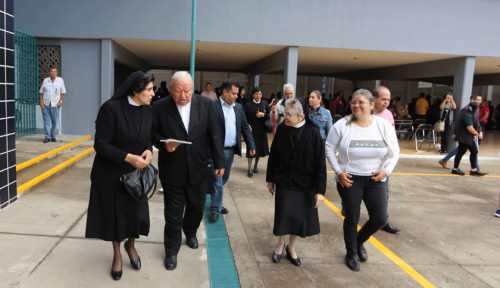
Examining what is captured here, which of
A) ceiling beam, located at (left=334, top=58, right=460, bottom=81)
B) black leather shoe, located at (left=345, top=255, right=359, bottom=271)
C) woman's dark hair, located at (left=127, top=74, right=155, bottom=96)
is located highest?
ceiling beam, located at (left=334, top=58, right=460, bottom=81)

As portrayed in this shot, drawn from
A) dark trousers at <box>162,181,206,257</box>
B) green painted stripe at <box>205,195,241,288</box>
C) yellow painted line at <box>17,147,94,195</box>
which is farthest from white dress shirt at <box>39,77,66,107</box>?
dark trousers at <box>162,181,206,257</box>

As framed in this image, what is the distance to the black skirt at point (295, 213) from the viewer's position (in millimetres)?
3457

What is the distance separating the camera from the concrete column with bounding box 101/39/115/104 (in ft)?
31.3

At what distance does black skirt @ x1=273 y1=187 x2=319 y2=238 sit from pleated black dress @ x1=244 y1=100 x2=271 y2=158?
3.71 meters

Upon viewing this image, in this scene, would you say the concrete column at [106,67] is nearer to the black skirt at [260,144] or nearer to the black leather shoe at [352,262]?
the black skirt at [260,144]

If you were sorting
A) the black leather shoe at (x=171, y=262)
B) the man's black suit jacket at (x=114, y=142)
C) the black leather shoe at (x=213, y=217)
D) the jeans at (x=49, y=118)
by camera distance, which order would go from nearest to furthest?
the man's black suit jacket at (x=114, y=142) < the black leather shoe at (x=171, y=262) < the black leather shoe at (x=213, y=217) < the jeans at (x=49, y=118)

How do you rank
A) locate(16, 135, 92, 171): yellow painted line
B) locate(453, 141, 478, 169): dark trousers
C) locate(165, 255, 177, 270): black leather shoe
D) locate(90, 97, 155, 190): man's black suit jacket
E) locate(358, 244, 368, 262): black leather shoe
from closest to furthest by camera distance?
1. locate(90, 97, 155, 190): man's black suit jacket
2. locate(165, 255, 177, 270): black leather shoe
3. locate(358, 244, 368, 262): black leather shoe
4. locate(16, 135, 92, 171): yellow painted line
5. locate(453, 141, 478, 169): dark trousers

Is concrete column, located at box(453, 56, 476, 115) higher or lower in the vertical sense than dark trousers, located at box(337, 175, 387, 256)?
higher

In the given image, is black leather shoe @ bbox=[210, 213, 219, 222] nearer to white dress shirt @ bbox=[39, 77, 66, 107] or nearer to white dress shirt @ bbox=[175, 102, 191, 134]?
white dress shirt @ bbox=[175, 102, 191, 134]

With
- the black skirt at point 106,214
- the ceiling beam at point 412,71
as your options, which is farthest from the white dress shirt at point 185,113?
the ceiling beam at point 412,71

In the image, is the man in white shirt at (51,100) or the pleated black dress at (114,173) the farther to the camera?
the man in white shirt at (51,100)

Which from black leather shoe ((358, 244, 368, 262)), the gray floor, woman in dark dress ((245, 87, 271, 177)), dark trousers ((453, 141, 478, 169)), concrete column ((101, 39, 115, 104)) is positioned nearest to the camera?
the gray floor

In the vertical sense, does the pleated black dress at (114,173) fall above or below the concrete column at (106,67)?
below

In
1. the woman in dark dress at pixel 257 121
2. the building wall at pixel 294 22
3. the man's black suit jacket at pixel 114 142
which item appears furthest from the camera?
the building wall at pixel 294 22
